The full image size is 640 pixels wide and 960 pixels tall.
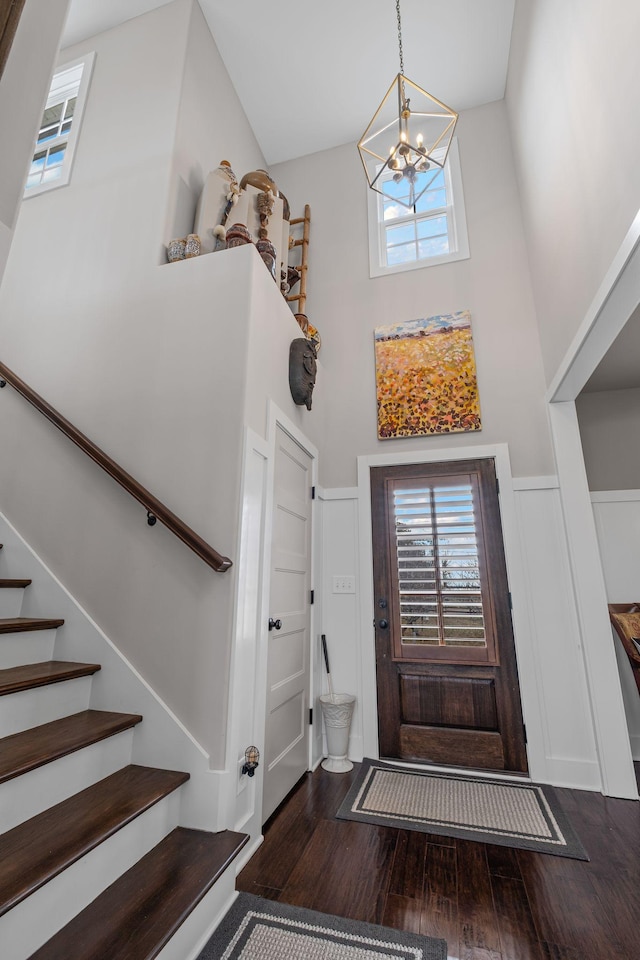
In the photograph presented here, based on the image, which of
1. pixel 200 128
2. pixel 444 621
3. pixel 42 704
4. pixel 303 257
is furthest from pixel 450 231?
pixel 42 704

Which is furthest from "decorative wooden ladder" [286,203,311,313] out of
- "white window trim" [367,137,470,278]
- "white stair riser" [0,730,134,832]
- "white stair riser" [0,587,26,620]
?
"white stair riser" [0,730,134,832]

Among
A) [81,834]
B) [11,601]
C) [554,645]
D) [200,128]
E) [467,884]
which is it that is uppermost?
[200,128]

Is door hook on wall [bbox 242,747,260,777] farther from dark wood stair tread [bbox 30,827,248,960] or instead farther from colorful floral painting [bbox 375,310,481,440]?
colorful floral painting [bbox 375,310,481,440]

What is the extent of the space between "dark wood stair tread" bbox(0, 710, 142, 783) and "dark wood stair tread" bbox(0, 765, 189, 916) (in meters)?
0.17

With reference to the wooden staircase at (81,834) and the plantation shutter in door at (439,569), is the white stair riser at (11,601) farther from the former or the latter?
the plantation shutter in door at (439,569)

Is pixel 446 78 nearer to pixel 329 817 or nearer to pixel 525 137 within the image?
pixel 525 137

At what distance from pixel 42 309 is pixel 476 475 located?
10.1 feet

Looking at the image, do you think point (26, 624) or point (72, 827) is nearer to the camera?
point (72, 827)

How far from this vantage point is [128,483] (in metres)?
2.10

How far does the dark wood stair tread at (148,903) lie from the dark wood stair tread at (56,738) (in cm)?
42

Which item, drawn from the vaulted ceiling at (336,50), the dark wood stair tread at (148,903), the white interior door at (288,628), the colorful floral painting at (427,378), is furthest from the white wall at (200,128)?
the dark wood stair tread at (148,903)

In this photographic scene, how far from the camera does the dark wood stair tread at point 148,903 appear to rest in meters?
1.16

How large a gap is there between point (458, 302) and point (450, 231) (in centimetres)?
76

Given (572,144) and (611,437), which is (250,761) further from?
(611,437)
